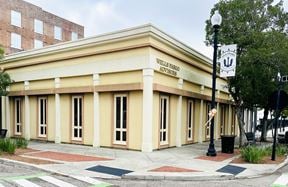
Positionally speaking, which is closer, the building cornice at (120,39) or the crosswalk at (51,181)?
the crosswalk at (51,181)

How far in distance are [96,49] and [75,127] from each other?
4.50 m

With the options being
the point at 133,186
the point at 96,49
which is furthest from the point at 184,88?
the point at 133,186

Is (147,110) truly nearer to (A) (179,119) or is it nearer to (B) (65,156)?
(A) (179,119)

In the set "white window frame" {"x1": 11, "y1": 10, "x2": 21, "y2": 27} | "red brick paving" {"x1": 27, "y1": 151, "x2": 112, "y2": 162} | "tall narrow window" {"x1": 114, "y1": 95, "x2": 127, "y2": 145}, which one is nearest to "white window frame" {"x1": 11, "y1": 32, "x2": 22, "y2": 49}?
"white window frame" {"x1": 11, "y1": 10, "x2": 21, "y2": 27}

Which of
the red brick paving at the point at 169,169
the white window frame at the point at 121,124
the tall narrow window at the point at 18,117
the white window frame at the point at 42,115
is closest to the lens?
the red brick paving at the point at 169,169

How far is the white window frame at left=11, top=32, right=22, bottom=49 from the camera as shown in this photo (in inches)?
1634

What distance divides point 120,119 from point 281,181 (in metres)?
7.94

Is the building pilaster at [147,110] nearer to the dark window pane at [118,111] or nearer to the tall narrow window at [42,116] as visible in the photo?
the dark window pane at [118,111]

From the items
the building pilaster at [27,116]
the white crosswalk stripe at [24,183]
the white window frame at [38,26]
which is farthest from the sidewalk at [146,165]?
the white window frame at [38,26]

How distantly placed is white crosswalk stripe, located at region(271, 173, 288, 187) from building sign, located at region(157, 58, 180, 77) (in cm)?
707

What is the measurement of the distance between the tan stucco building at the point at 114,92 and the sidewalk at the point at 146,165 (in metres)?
1.62

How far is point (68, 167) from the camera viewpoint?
10016 mm

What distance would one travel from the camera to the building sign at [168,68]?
14.3 m

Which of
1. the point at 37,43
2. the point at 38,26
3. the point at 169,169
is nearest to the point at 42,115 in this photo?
the point at 169,169
